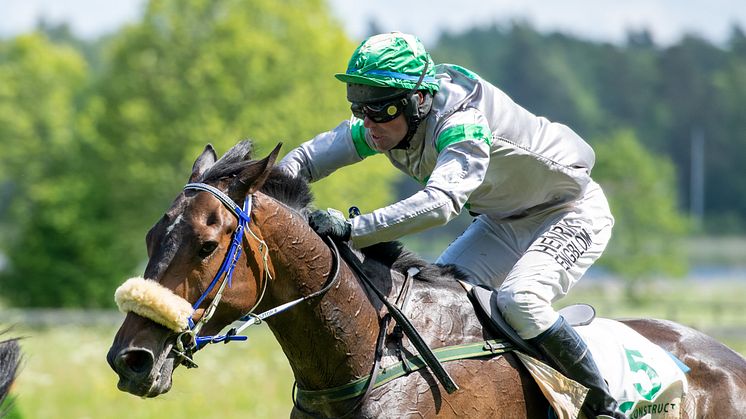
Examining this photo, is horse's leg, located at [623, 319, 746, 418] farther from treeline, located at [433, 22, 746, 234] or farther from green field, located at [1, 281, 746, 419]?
treeline, located at [433, 22, 746, 234]

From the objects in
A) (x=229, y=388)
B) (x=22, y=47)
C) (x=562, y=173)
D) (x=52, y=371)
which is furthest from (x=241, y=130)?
(x=22, y=47)

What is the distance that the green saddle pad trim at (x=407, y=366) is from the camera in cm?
426

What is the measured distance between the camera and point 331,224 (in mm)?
4348

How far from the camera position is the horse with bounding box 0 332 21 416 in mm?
4695

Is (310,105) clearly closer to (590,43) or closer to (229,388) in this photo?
(229,388)

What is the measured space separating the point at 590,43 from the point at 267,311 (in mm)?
114998

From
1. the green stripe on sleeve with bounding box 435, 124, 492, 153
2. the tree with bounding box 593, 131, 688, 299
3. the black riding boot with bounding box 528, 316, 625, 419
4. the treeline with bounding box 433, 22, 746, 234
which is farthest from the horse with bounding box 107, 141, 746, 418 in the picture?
the treeline with bounding box 433, 22, 746, 234

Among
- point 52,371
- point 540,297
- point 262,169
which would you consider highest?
point 262,169

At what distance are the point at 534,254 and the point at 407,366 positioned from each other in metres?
0.87

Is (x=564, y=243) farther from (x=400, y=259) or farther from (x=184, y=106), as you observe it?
(x=184, y=106)

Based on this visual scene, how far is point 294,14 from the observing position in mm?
35938

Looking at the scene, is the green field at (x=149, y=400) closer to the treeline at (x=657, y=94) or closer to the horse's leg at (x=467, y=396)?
the horse's leg at (x=467, y=396)

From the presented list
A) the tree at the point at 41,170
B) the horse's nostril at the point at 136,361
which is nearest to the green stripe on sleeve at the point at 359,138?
the horse's nostril at the point at 136,361

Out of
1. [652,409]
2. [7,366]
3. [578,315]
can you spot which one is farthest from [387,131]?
[7,366]
